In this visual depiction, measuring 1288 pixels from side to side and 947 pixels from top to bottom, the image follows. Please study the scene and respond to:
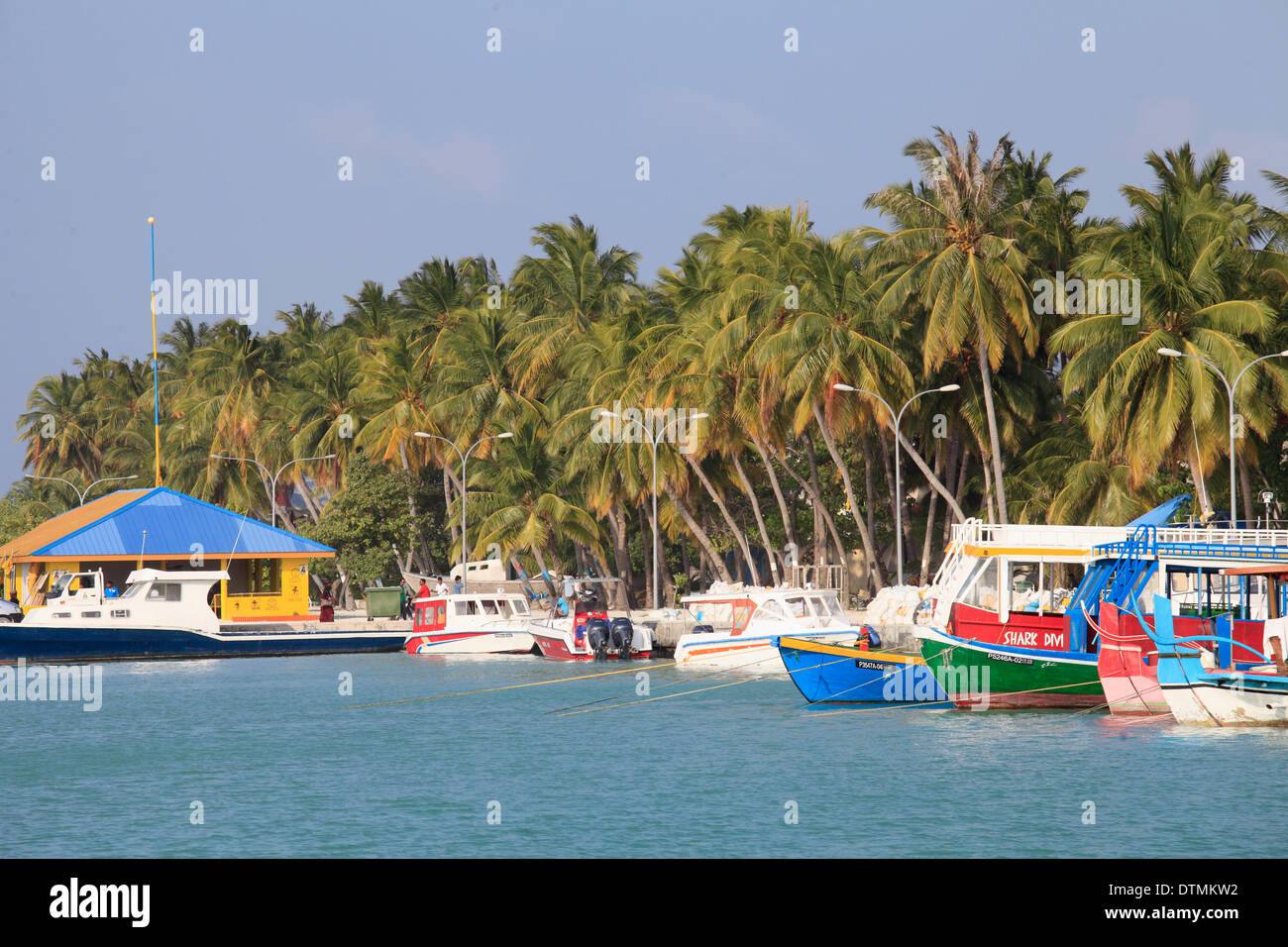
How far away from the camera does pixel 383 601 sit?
66125 millimetres

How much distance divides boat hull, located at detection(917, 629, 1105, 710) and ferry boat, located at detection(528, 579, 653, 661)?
→ 58.0ft

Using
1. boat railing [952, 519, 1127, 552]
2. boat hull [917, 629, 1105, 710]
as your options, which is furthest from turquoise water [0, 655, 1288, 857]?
boat railing [952, 519, 1127, 552]

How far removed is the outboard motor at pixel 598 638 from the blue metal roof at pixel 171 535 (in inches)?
816

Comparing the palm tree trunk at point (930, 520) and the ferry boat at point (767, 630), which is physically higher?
the palm tree trunk at point (930, 520)

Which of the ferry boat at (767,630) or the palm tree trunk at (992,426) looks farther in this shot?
the palm tree trunk at (992,426)

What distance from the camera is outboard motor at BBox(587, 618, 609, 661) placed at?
1939 inches

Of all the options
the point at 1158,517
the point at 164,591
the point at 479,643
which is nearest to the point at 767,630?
the point at 1158,517

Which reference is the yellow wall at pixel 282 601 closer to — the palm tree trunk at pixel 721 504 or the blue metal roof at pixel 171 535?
the blue metal roof at pixel 171 535

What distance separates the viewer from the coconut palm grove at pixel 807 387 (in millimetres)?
46812

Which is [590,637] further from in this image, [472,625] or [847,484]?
[847,484]

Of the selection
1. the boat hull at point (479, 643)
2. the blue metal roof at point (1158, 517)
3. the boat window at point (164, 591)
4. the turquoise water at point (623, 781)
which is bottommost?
the turquoise water at point (623, 781)

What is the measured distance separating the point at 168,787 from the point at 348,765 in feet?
11.6

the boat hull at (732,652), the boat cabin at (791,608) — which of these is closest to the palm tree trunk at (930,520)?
the boat cabin at (791,608)

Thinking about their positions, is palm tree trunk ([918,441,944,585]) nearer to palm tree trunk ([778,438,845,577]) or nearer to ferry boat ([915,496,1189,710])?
palm tree trunk ([778,438,845,577])
